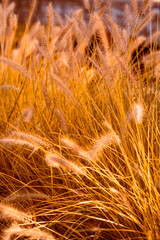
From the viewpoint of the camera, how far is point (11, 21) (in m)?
1.84

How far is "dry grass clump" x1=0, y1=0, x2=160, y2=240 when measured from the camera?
104 centimetres

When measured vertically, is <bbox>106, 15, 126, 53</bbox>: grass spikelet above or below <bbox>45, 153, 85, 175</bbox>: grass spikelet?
above

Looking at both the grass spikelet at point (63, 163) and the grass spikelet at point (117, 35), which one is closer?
the grass spikelet at point (63, 163)

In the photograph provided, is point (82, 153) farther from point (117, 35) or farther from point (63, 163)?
point (117, 35)

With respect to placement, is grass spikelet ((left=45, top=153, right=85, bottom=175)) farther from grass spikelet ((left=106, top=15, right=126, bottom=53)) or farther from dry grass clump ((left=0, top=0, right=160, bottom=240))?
grass spikelet ((left=106, top=15, right=126, bottom=53))

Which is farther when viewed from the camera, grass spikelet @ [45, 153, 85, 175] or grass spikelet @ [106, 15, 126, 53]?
grass spikelet @ [106, 15, 126, 53]

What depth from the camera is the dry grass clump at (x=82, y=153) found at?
104cm

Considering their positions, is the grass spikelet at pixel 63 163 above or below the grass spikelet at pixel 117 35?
below

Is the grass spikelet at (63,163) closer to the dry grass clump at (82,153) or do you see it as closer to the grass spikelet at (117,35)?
the dry grass clump at (82,153)

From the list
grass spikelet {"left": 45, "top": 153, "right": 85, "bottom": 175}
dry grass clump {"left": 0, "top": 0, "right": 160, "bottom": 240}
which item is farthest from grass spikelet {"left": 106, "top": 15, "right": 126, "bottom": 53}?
grass spikelet {"left": 45, "top": 153, "right": 85, "bottom": 175}

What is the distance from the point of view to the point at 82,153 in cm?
101

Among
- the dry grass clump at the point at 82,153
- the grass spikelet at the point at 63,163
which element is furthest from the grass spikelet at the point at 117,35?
the grass spikelet at the point at 63,163

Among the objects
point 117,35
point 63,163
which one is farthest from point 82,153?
point 117,35

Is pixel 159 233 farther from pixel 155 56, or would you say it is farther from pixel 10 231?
pixel 155 56
